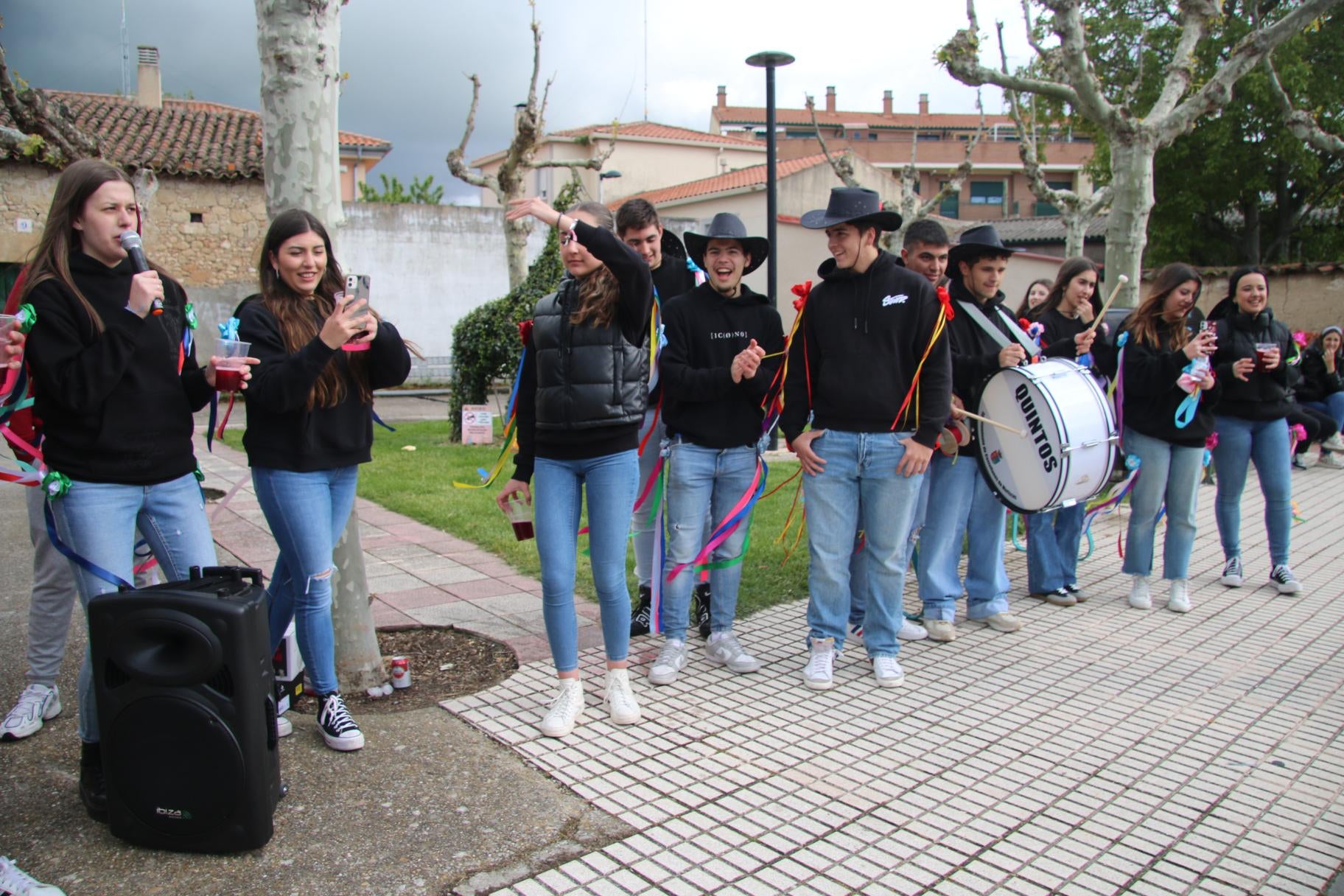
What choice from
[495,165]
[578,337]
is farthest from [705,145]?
[578,337]

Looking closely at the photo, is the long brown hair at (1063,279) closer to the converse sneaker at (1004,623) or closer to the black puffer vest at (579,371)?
the converse sneaker at (1004,623)

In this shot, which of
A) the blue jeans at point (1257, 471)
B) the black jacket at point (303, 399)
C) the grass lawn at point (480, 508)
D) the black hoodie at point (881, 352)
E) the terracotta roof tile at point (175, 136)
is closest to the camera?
the black jacket at point (303, 399)

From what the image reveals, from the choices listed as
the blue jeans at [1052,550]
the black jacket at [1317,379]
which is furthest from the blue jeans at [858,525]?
the black jacket at [1317,379]

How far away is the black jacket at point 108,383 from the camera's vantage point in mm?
3039

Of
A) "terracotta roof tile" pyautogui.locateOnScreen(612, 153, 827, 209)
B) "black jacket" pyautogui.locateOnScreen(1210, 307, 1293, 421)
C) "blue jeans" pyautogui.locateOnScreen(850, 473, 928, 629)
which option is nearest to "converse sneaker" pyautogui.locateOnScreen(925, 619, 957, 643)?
"blue jeans" pyautogui.locateOnScreen(850, 473, 928, 629)

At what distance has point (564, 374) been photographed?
150 inches

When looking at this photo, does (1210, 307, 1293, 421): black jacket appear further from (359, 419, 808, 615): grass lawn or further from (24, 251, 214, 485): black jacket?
(24, 251, 214, 485): black jacket

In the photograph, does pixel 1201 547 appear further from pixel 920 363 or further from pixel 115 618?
pixel 115 618

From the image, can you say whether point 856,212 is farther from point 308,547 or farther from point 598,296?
point 308,547

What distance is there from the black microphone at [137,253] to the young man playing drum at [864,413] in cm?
253

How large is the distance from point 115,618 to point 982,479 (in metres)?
4.02

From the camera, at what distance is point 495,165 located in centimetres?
5150

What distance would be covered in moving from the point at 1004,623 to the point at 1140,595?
3.31 feet

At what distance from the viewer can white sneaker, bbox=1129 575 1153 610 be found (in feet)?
18.8
